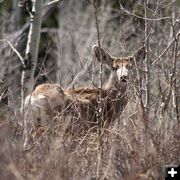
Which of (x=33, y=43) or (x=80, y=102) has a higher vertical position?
(x=33, y=43)

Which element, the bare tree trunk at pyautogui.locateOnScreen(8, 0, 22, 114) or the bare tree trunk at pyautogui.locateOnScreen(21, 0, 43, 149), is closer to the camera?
the bare tree trunk at pyautogui.locateOnScreen(8, 0, 22, 114)

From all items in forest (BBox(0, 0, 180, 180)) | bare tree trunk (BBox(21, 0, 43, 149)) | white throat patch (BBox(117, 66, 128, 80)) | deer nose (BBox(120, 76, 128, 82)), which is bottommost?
forest (BBox(0, 0, 180, 180))

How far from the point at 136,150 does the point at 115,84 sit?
13.7 feet

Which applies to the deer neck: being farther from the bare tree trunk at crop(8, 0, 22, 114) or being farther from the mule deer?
the bare tree trunk at crop(8, 0, 22, 114)

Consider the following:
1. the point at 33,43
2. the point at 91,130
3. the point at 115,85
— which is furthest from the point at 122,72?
the point at 91,130

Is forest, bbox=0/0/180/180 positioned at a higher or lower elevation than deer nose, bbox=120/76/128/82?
lower

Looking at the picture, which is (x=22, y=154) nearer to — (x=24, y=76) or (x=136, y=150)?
(x=136, y=150)

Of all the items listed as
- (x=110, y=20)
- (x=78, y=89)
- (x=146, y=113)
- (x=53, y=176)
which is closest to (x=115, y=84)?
(x=78, y=89)

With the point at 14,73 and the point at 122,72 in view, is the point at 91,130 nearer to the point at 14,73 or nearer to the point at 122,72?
the point at 122,72

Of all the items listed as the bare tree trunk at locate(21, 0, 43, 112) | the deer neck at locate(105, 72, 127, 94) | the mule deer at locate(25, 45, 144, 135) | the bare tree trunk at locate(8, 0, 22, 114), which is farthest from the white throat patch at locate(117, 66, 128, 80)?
the bare tree trunk at locate(8, 0, 22, 114)

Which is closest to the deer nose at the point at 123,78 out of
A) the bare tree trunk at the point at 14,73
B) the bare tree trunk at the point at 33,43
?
the bare tree trunk at the point at 33,43

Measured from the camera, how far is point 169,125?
9.25 m

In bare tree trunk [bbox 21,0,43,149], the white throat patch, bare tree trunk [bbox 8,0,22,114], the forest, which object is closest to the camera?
the forest

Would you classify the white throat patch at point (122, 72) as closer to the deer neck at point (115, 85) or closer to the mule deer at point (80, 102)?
the mule deer at point (80, 102)
